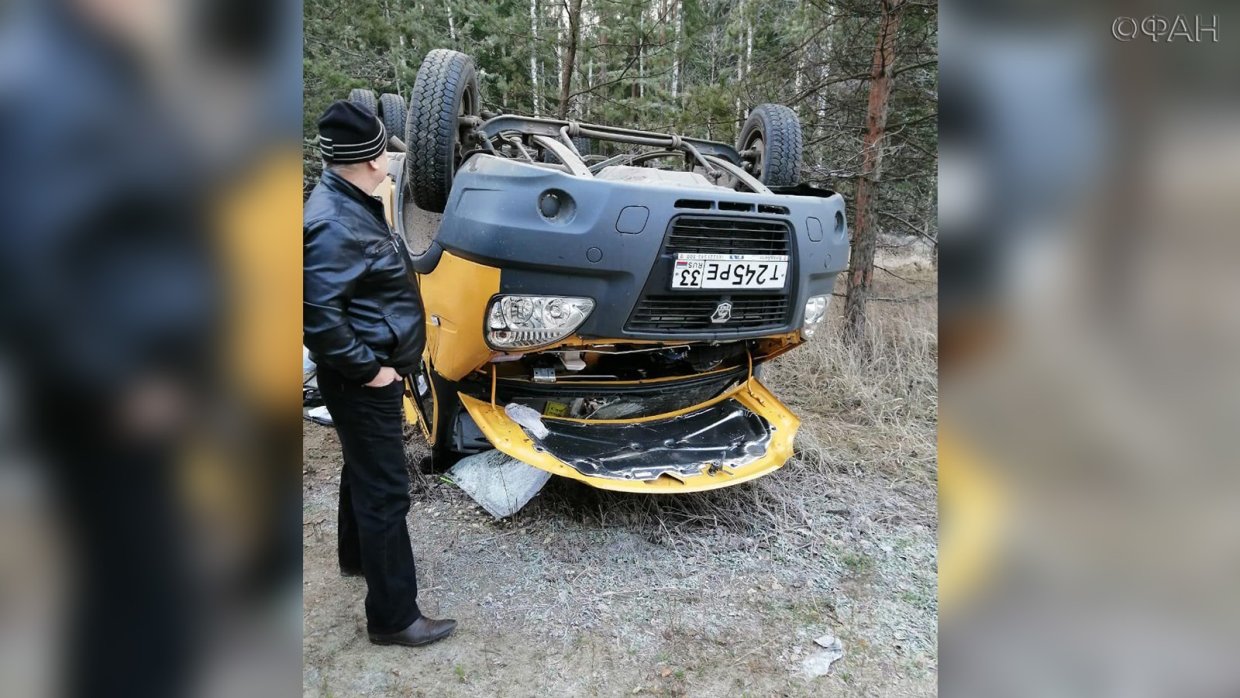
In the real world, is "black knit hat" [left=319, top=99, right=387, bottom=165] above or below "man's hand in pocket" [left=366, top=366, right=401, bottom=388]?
above

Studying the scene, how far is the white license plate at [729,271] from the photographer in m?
3.04

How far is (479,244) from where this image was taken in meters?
2.91

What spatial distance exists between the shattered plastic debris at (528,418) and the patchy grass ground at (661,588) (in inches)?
18.7

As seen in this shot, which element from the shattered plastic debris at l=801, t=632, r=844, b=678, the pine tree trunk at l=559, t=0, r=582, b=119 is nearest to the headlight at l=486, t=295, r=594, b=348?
the shattered plastic debris at l=801, t=632, r=844, b=678

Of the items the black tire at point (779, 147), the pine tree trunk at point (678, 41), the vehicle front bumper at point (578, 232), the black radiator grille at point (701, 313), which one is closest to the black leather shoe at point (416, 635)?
the vehicle front bumper at point (578, 232)

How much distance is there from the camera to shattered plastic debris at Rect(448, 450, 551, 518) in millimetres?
3480

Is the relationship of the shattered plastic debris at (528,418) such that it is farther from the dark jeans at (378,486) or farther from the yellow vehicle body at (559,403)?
A: the dark jeans at (378,486)

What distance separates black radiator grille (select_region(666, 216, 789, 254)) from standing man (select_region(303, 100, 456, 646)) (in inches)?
45.7
